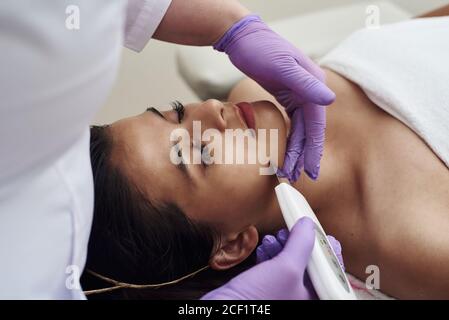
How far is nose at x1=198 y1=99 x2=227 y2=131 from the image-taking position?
1006mm

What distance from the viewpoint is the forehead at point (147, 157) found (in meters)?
0.97

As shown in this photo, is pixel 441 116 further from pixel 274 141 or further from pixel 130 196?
pixel 130 196

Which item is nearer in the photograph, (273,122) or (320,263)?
(320,263)

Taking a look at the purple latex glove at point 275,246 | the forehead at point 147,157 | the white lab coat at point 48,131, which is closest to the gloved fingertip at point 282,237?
the purple latex glove at point 275,246

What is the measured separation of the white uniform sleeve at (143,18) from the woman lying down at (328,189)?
0.16 metres

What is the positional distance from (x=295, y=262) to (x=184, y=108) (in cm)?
43

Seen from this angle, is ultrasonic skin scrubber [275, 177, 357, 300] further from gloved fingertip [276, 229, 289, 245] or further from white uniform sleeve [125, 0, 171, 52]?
white uniform sleeve [125, 0, 171, 52]

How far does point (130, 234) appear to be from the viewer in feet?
3.17

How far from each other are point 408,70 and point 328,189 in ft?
1.15

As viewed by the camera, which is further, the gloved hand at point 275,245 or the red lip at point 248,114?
the red lip at point 248,114

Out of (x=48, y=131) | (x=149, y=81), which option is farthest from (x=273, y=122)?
(x=149, y=81)
